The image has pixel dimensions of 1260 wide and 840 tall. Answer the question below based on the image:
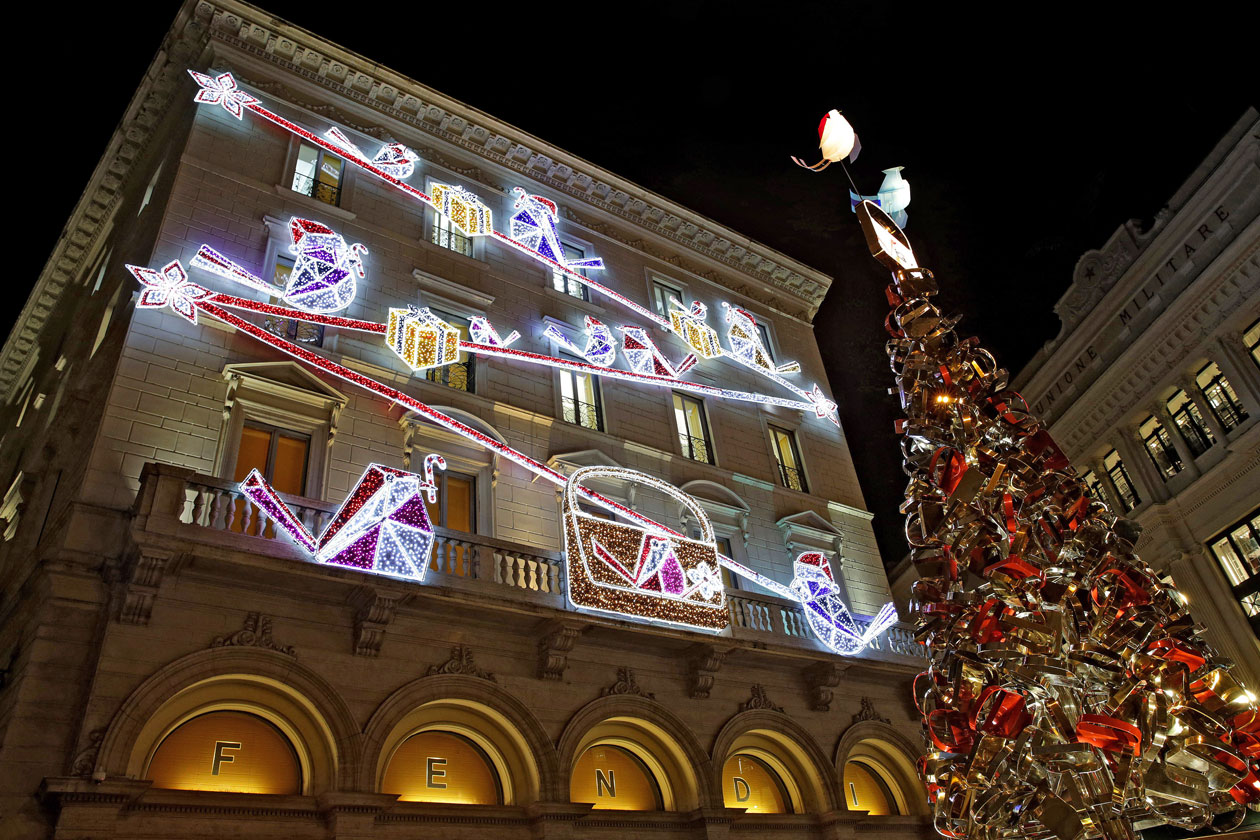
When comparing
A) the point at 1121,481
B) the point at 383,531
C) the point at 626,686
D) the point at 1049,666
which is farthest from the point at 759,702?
the point at 1121,481

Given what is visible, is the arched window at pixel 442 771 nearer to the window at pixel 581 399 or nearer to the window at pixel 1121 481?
the window at pixel 581 399

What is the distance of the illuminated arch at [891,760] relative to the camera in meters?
16.6

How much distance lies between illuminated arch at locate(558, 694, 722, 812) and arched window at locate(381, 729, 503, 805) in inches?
66.0

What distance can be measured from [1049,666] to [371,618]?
1004cm

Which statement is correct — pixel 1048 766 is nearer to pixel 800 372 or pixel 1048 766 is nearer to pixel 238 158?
pixel 238 158

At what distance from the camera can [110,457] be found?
11.6 m

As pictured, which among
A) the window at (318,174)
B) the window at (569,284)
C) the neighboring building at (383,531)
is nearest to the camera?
the neighboring building at (383,531)

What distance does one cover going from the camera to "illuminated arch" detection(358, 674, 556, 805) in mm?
11953

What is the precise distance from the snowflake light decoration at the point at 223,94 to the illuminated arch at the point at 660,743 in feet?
47.4

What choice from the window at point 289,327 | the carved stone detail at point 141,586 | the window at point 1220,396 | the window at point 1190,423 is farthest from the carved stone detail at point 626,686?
the window at point 1190,423

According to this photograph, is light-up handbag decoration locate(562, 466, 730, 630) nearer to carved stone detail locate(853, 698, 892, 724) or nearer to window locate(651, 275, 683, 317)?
carved stone detail locate(853, 698, 892, 724)

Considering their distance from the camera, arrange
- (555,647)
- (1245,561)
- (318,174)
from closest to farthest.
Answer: (555,647) → (318,174) → (1245,561)

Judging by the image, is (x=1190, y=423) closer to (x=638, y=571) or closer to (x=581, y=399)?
(x=581, y=399)

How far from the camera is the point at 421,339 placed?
51.6ft
